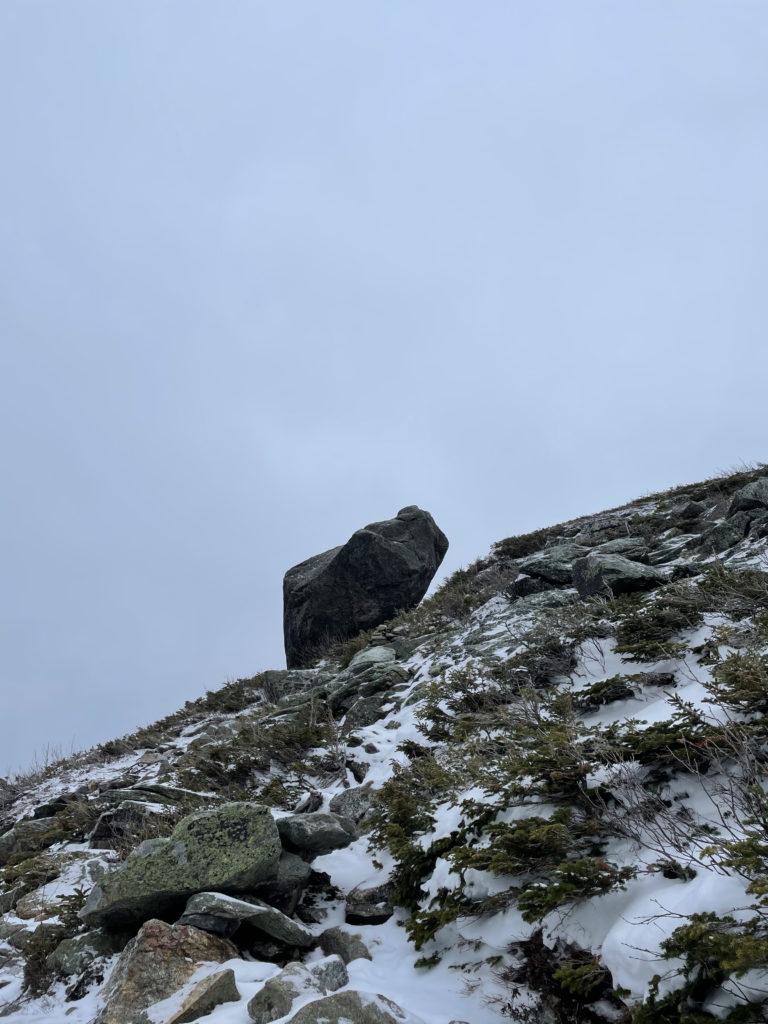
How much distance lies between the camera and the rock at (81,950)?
477cm

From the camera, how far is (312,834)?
229 inches

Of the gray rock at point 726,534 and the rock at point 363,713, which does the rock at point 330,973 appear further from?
the gray rock at point 726,534

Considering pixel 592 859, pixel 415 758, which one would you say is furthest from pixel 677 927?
pixel 415 758

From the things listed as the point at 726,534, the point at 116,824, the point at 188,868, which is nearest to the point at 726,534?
the point at 726,534

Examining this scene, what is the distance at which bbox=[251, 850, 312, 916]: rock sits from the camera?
5215 millimetres

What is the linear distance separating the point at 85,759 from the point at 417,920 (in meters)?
11.9

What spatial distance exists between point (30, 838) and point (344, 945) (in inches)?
225

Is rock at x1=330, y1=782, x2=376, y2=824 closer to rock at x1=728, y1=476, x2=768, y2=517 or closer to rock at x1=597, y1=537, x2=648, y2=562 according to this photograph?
rock at x1=597, y1=537, x2=648, y2=562

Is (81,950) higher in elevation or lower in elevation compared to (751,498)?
lower

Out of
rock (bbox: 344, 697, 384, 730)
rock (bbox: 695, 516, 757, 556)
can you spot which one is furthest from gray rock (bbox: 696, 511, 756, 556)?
rock (bbox: 344, 697, 384, 730)

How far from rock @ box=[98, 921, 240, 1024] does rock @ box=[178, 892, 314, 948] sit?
10 cm

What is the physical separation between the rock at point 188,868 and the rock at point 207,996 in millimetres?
896

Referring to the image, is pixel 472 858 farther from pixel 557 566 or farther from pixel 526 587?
pixel 557 566

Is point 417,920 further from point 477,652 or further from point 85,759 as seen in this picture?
point 85,759
